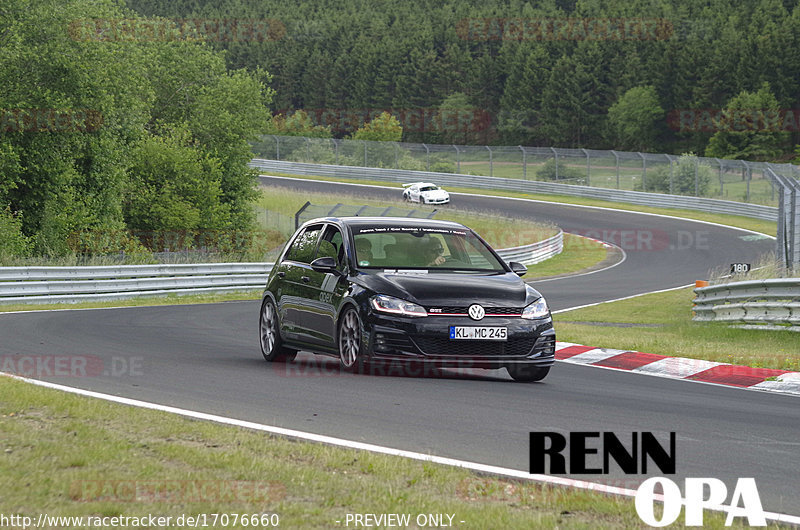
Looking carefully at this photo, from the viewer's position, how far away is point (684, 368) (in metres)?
12.0

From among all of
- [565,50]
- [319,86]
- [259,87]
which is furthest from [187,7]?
[259,87]

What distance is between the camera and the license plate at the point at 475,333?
31.6ft

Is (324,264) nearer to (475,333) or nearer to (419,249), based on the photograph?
(419,249)

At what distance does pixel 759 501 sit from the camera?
539cm

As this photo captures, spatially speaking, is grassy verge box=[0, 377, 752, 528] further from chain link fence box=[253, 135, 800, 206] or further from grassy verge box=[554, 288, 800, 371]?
chain link fence box=[253, 135, 800, 206]

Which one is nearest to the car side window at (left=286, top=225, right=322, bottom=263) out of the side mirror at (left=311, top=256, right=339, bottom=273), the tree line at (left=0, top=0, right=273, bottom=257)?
the side mirror at (left=311, top=256, right=339, bottom=273)

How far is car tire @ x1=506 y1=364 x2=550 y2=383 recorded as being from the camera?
33.9 ft

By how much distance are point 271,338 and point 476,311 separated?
311cm

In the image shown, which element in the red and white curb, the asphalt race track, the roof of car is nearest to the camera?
the asphalt race track

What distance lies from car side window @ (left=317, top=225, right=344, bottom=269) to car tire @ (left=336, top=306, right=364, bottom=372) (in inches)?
27.7

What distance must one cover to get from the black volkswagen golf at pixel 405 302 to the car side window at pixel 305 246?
0.02 metres

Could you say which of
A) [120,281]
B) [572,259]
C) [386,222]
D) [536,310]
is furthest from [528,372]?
[572,259]

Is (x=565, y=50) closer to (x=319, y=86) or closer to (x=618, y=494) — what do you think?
(x=319, y=86)

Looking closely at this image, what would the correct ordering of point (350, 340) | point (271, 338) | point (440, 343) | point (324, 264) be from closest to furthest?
point (440, 343)
point (350, 340)
point (324, 264)
point (271, 338)
